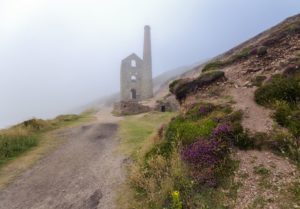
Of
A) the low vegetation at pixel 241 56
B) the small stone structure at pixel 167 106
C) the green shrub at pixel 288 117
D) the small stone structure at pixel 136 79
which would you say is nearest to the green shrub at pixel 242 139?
the green shrub at pixel 288 117

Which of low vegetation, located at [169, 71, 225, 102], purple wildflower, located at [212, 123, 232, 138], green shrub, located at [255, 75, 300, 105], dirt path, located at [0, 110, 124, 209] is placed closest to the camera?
dirt path, located at [0, 110, 124, 209]

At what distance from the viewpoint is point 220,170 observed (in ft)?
24.1

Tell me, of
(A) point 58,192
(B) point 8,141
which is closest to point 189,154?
(A) point 58,192

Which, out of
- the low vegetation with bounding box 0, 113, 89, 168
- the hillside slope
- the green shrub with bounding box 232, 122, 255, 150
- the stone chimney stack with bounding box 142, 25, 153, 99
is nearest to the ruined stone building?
the stone chimney stack with bounding box 142, 25, 153, 99

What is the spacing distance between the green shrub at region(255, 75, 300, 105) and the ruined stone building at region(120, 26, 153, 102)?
150 ft

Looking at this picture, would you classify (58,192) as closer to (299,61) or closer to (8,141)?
(8,141)

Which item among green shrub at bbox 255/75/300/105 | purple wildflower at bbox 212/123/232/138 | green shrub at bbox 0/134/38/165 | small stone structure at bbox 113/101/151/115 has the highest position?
green shrub at bbox 255/75/300/105

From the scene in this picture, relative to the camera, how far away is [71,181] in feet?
32.4

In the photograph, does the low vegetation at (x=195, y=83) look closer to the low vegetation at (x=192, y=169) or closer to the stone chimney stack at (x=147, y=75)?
the low vegetation at (x=192, y=169)

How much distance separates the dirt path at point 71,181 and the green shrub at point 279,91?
19.5ft

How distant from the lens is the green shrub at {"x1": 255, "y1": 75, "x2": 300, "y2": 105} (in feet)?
31.8

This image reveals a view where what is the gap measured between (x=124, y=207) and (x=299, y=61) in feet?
30.9

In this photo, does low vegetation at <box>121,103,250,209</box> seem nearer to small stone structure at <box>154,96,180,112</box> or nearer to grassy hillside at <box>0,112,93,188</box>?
grassy hillside at <box>0,112,93,188</box>

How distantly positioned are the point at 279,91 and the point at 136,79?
156 feet
